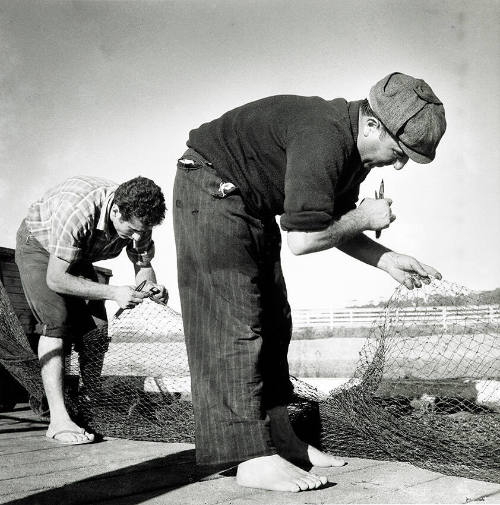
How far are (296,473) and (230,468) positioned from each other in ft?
1.01

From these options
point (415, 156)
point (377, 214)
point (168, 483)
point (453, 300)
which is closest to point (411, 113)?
point (415, 156)

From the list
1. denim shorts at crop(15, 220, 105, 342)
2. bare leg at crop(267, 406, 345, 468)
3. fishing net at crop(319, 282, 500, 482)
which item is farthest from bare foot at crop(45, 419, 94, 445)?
fishing net at crop(319, 282, 500, 482)

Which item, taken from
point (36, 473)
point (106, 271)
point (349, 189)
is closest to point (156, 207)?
point (349, 189)

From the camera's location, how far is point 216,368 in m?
2.43

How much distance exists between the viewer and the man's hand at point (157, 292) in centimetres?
365

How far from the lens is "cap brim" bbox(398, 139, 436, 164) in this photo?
2.28 m

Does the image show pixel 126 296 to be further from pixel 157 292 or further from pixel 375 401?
pixel 375 401

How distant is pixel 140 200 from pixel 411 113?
5.46ft

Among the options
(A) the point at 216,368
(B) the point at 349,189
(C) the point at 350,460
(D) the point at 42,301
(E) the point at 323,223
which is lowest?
(C) the point at 350,460

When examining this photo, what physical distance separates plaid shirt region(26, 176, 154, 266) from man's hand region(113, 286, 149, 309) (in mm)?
297

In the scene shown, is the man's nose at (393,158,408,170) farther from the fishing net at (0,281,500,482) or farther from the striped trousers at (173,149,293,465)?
the fishing net at (0,281,500,482)

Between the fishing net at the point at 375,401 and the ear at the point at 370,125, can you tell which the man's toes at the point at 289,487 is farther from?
the ear at the point at 370,125

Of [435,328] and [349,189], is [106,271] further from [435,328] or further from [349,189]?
[349,189]

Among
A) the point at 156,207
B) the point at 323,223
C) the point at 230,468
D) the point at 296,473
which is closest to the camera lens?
the point at 323,223
